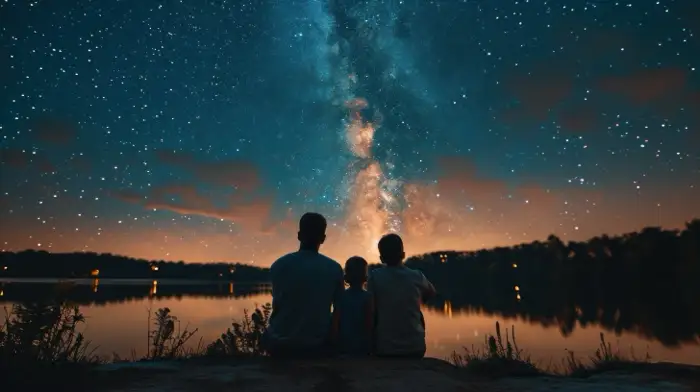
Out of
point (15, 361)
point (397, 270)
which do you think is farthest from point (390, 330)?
point (15, 361)

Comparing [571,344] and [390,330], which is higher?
[390,330]

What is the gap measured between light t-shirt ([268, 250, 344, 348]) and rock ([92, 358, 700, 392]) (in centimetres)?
29

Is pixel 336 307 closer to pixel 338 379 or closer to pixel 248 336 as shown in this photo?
pixel 338 379

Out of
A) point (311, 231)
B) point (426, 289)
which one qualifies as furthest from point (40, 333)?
point (426, 289)

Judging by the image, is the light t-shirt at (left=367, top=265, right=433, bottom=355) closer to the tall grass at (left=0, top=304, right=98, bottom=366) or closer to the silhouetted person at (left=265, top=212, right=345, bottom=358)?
the silhouetted person at (left=265, top=212, right=345, bottom=358)

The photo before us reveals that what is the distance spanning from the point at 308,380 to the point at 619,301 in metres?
→ 72.9

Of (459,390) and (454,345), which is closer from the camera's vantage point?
(459,390)

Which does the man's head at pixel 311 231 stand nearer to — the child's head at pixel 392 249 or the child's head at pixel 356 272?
the child's head at pixel 392 249

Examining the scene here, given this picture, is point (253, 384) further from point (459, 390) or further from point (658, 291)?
point (658, 291)

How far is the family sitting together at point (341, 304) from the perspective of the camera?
5.53 metres

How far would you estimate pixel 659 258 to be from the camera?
70375 millimetres

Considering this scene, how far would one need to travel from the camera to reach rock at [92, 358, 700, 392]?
4508 millimetres

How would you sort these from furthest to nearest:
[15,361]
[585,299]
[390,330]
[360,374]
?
[585,299], [390,330], [15,361], [360,374]

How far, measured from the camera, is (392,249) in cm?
650
